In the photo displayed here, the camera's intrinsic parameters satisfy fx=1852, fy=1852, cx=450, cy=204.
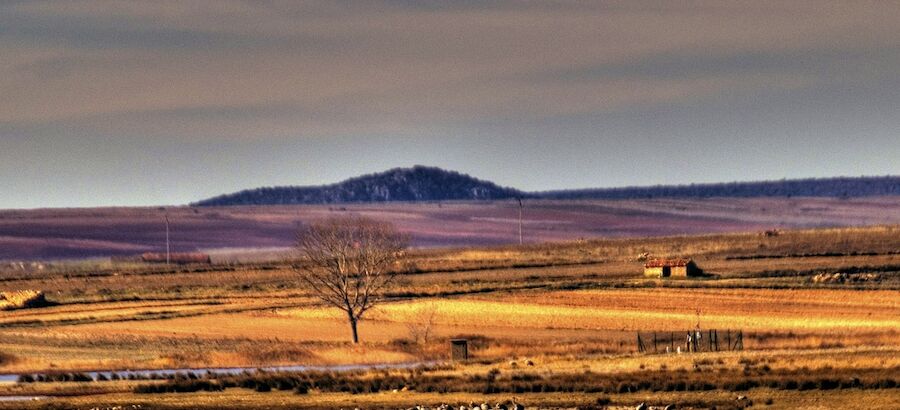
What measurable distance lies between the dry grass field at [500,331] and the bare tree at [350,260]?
1.68 m

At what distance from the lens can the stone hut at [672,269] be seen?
4739 inches

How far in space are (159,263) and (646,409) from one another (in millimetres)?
131079

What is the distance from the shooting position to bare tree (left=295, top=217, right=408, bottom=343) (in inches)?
3900

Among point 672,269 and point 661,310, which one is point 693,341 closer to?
point 661,310

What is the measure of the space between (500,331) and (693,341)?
16.0 m

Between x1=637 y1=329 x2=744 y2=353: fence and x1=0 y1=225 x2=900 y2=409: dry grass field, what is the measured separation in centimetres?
116

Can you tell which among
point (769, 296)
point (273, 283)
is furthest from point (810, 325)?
point (273, 283)

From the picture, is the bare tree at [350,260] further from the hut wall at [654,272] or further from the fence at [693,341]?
the fence at [693,341]

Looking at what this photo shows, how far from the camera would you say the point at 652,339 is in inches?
3260

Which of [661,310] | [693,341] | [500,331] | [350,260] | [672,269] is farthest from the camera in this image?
[672,269]

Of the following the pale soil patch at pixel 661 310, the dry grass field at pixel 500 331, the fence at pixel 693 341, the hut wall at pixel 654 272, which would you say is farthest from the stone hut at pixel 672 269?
the fence at pixel 693 341

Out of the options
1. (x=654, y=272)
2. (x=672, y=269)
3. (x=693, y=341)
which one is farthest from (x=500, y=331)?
(x=672, y=269)

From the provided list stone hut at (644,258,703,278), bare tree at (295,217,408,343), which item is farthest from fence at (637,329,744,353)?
stone hut at (644,258,703,278)

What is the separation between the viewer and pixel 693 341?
77812 millimetres
